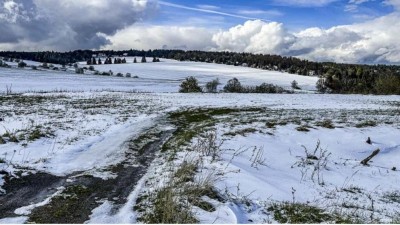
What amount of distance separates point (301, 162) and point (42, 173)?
354 inches

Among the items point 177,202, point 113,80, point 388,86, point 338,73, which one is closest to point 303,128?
point 177,202

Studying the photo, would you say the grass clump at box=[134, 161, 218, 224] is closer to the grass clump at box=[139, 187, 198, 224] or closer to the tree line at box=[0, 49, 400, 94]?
the grass clump at box=[139, 187, 198, 224]

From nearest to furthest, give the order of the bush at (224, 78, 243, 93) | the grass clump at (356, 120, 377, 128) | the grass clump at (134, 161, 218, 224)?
the grass clump at (134, 161, 218, 224), the grass clump at (356, 120, 377, 128), the bush at (224, 78, 243, 93)

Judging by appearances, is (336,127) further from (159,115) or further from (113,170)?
(113,170)

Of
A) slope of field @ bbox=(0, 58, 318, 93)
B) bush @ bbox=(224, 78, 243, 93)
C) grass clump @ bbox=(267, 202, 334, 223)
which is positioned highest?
grass clump @ bbox=(267, 202, 334, 223)

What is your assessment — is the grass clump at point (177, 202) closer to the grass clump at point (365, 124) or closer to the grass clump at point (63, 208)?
the grass clump at point (63, 208)

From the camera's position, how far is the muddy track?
7207 millimetres

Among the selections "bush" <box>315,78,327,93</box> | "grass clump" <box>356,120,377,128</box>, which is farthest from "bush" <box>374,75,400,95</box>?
"grass clump" <box>356,120,377,128</box>

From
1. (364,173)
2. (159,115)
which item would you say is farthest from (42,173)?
(159,115)

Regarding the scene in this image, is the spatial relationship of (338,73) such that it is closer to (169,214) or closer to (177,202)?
(177,202)

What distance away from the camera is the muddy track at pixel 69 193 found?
23.6 ft

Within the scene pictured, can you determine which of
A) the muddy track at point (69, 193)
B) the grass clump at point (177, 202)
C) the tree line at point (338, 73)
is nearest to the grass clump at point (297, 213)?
the grass clump at point (177, 202)

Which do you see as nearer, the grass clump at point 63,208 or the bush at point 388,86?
the grass clump at point 63,208

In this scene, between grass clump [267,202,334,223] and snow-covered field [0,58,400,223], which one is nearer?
grass clump [267,202,334,223]
